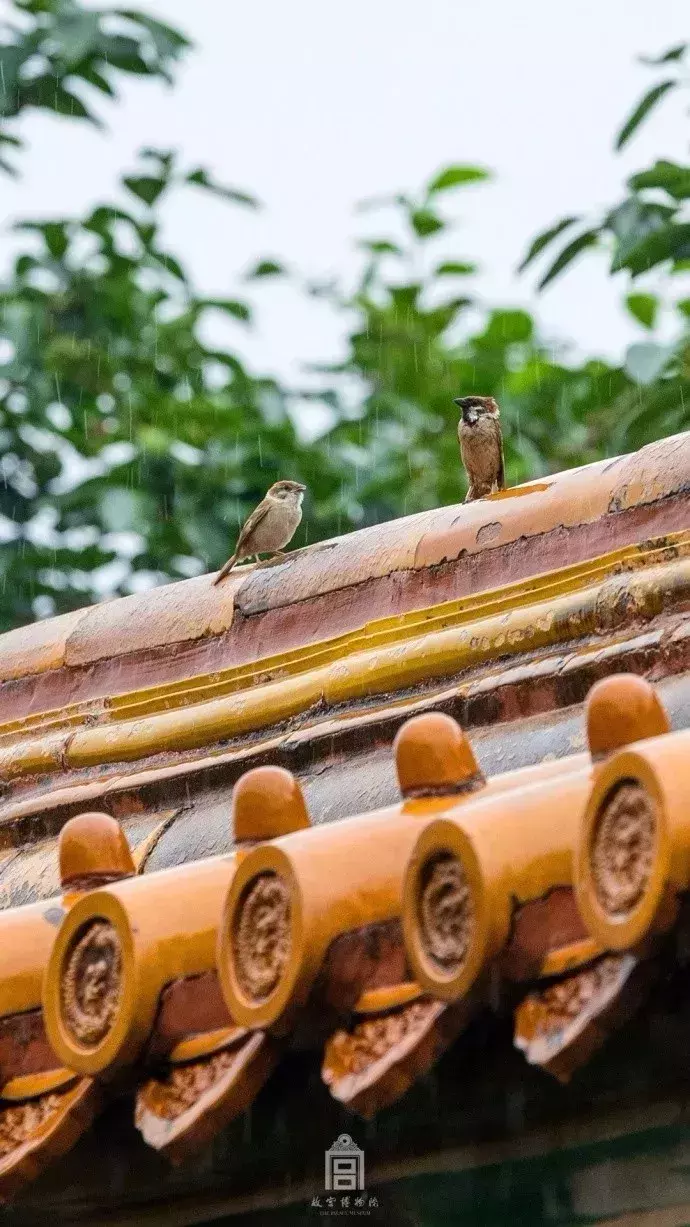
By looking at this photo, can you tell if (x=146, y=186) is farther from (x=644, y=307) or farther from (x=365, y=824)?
(x=365, y=824)

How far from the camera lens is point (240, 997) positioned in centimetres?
216

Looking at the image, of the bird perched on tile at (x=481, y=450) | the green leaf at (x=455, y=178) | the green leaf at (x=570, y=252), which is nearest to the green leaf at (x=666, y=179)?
the green leaf at (x=570, y=252)

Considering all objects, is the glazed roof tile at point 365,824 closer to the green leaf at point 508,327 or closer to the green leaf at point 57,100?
the green leaf at point 57,100

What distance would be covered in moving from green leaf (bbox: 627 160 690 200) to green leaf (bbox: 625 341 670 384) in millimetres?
584

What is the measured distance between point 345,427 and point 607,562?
6.29m

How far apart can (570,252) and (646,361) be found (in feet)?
1.38

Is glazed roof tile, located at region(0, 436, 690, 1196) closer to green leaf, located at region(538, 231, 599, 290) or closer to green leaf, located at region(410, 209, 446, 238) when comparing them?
green leaf, located at region(538, 231, 599, 290)

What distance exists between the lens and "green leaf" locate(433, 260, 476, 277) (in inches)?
368

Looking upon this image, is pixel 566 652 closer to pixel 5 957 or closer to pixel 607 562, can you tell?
pixel 607 562

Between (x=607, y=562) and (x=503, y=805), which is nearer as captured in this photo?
(x=503, y=805)

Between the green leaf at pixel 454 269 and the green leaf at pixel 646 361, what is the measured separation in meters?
Answer: 3.32

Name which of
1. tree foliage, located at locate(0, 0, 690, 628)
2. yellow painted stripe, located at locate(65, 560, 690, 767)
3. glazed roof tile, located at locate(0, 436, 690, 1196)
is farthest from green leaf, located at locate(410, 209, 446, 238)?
yellow painted stripe, located at locate(65, 560, 690, 767)

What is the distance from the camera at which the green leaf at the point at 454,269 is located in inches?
368

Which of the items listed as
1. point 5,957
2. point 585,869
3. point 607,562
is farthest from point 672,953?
point 607,562
